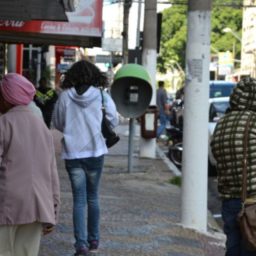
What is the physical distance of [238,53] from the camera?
105938 mm

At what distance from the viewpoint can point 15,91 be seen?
4.66 meters

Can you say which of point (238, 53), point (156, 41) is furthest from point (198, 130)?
point (238, 53)

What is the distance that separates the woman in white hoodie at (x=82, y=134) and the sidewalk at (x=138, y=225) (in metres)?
0.62

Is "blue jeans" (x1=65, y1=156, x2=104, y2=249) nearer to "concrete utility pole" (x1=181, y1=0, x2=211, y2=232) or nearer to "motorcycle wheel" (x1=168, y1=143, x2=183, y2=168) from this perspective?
"concrete utility pole" (x1=181, y1=0, x2=211, y2=232)

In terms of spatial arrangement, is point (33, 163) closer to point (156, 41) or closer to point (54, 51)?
point (156, 41)

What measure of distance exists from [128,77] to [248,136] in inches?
321

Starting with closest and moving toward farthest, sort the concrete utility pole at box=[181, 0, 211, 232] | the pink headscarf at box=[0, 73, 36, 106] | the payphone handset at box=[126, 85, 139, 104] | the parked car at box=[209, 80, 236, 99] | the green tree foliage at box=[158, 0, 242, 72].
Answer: the pink headscarf at box=[0, 73, 36, 106] < the concrete utility pole at box=[181, 0, 211, 232] < the payphone handset at box=[126, 85, 139, 104] < the parked car at box=[209, 80, 236, 99] < the green tree foliage at box=[158, 0, 242, 72]

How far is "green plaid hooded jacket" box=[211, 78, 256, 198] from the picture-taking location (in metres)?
4.84

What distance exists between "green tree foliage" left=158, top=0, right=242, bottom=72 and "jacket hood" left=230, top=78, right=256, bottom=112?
8633cm

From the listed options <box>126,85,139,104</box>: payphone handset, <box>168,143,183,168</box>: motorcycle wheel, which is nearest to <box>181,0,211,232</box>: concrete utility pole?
<box>126,85,139,104</box>: payphone handset

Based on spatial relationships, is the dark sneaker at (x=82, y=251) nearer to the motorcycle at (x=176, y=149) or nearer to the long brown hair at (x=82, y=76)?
the long brown hair at (x=82, y=76)

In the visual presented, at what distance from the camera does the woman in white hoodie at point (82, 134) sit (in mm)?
6484

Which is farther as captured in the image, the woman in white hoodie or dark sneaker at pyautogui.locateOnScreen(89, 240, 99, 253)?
dark sneaker at pyautogui.locateOnScreen(89, 240, 99, 253)

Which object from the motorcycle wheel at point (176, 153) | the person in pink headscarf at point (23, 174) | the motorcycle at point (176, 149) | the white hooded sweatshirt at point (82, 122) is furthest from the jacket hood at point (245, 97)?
the motorcycle wheel at point (176, 153)
